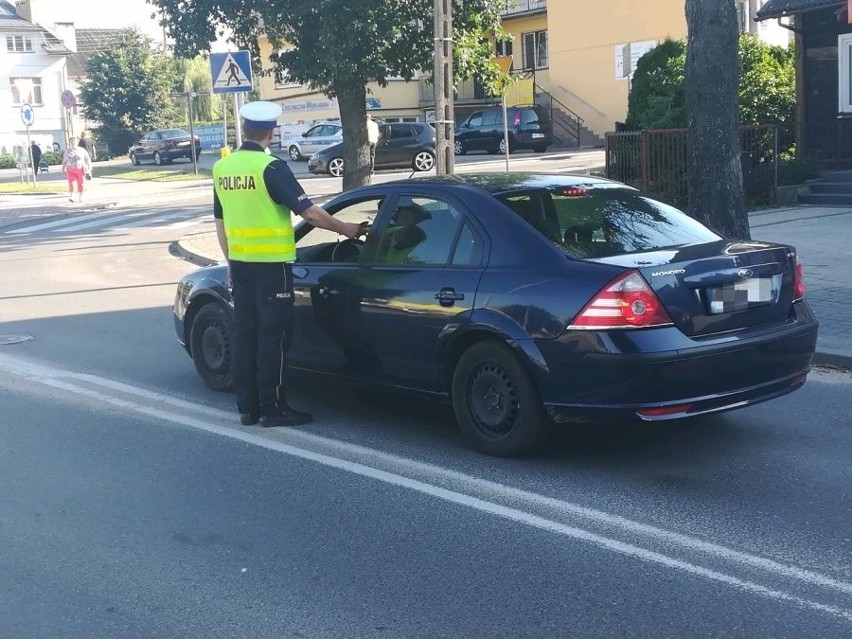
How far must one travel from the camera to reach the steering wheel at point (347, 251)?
7016 mm

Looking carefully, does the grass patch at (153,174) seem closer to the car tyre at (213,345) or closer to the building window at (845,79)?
the building window at (845,79)

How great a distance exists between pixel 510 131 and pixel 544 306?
111ft

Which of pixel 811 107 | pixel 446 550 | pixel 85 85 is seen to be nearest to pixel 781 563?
pixel 446 550

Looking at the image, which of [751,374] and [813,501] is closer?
[813,501]

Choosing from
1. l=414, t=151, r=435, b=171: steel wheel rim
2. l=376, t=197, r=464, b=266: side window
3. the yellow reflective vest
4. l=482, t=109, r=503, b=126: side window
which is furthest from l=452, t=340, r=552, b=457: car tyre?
l=482, t=109, r=503, b=126: side window

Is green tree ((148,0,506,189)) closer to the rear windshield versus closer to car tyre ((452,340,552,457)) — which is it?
the rear windshield

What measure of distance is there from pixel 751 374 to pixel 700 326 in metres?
0.43

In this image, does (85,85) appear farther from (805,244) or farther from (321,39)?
(805,244)

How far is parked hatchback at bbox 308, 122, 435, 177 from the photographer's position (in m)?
34.8

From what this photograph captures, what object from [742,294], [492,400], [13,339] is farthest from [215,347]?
[742,294]

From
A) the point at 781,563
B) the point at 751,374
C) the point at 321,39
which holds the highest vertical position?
the point at 321,39

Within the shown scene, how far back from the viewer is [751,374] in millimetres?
5867

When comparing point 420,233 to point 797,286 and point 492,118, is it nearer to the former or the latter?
point 797,286

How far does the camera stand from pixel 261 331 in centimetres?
693
